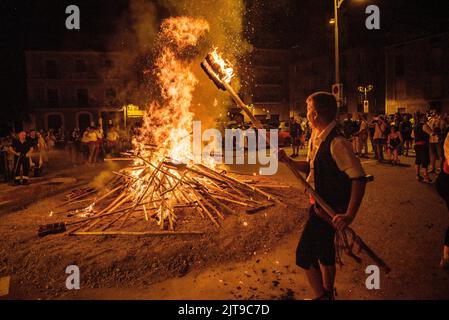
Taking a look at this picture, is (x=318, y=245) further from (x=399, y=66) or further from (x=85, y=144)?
(x=399, y=66)

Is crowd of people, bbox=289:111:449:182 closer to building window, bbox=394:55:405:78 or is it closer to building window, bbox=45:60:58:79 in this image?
building window, bbox=394:55:405:78

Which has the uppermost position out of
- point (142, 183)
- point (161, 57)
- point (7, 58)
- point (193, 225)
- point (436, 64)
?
point (7, 58)

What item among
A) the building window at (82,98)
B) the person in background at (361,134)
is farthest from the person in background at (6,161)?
the building window at (82,98)

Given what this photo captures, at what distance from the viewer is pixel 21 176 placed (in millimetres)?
12242

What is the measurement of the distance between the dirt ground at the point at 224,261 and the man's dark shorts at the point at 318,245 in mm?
789

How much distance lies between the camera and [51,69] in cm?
4372

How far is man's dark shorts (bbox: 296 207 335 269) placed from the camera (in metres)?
3.37

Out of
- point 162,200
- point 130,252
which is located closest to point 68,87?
point 162,200

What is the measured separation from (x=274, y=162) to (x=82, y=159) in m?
10.4

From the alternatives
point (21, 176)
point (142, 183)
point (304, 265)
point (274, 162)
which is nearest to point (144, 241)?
point (142, 183)

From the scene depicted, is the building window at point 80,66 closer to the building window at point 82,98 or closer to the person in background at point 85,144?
the building window at point 82,98

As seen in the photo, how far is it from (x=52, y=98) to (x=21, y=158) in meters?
35.7

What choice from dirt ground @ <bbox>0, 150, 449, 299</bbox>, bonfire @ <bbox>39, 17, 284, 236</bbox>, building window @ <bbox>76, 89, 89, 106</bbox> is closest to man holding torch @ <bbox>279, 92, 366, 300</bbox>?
dirt ground @ <bbox>0, 150, 449, 299</bbox>
